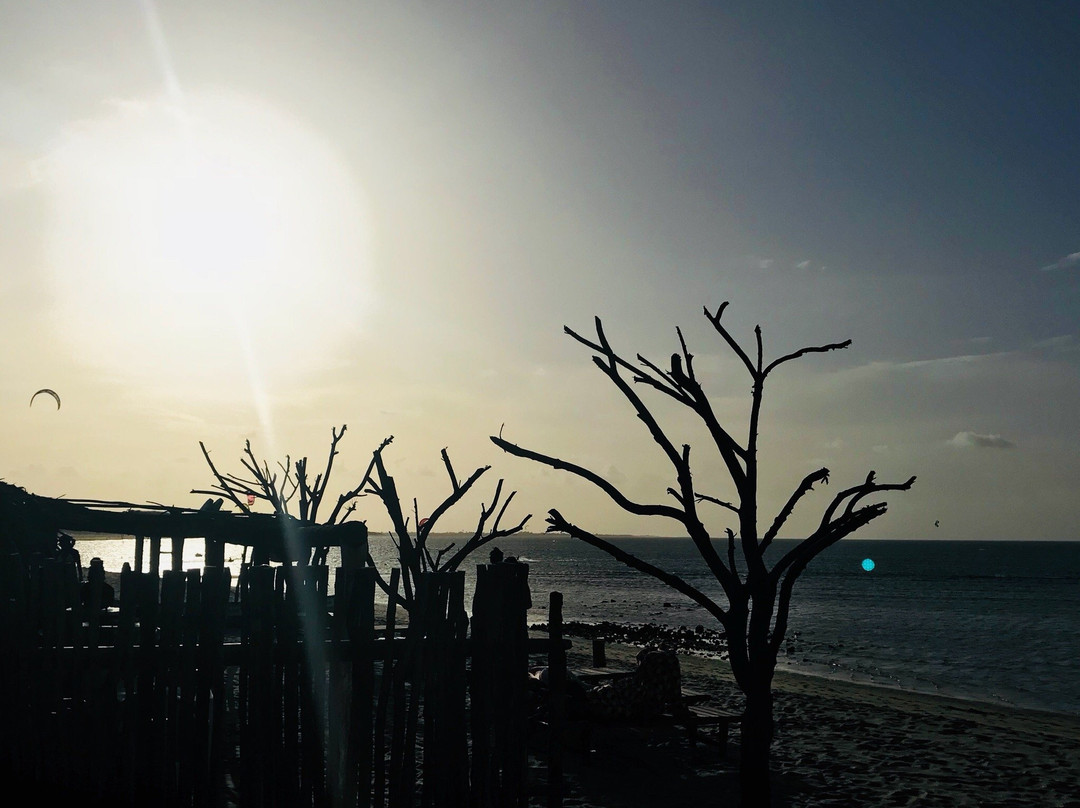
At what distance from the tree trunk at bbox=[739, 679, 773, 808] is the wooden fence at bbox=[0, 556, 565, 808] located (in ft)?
4.59

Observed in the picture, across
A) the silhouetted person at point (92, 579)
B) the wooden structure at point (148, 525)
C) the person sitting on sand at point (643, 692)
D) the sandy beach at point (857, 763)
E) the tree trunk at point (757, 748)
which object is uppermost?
the wooden structure at point (148, 525)

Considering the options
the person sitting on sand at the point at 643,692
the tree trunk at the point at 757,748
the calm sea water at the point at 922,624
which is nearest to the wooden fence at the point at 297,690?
the tree trunk at the point at 757,748

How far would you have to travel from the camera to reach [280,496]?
816 inches

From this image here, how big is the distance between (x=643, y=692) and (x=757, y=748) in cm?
684

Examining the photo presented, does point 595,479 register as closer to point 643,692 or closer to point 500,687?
point 500,687

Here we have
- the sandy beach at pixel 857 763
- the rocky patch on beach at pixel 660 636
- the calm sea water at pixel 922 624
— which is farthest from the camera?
the rocky patch on beach at pixel 660 636

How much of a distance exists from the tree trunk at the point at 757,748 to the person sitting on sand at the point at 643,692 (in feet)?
Result: 20.9

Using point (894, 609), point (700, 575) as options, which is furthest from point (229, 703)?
point (700, 575)

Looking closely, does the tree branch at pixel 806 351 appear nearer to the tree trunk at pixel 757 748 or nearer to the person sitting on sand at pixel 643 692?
the tree trunk at pixel 757 748

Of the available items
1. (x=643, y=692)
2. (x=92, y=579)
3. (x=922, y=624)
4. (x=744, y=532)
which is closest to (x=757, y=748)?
(x=744, y=532)

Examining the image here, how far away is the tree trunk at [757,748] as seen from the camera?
521 centimetres

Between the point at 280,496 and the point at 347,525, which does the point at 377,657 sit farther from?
the point at 280,496

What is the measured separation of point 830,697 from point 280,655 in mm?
19188

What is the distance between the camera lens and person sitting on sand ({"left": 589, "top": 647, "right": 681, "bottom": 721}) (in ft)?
38.3
